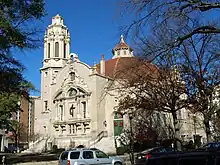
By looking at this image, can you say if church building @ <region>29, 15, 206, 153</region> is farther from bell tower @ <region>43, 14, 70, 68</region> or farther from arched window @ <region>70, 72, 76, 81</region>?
bell tower @ <region>43, 14, 70, 68</region>

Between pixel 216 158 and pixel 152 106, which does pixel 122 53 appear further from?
pixel 216 158

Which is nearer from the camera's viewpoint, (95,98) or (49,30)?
(95,98)

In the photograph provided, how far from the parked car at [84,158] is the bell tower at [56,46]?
52721 millimetres

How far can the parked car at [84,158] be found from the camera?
778 inches

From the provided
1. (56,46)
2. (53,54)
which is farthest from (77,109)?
(56,46)

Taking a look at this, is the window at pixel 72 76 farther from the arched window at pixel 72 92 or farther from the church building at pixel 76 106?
the arched window at pixel 72 92

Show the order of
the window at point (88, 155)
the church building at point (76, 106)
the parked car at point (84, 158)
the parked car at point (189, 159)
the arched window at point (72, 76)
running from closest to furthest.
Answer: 1. the parked car at point (189, 159)
2. the parked car at point (84, 158)
3. the window at point (88, 155)
4. the church building at point (76, 106)
5. the arched window at point (72, 76)

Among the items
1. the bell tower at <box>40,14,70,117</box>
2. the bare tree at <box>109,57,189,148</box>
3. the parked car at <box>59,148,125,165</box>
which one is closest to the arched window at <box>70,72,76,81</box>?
the bell tower at <box>40,14,70,117</box>

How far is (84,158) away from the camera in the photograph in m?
20.2

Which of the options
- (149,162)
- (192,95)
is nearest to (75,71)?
(192,95)

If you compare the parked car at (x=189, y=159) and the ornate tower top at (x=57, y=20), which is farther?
the ornate tower top at (x=57, y=20)

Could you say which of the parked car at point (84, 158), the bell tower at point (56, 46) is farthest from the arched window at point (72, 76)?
the parked car at point (84, 158)

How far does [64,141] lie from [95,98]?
35.6 feet

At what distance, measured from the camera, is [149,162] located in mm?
6828
